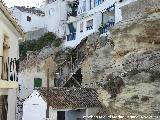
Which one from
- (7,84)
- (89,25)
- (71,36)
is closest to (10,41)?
(7,84)

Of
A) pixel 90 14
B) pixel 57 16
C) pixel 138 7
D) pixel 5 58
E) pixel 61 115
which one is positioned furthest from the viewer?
pixel 57 16

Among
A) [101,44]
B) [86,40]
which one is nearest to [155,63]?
[101,44]

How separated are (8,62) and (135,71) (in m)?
9.43

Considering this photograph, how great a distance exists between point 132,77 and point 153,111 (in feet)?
11.1

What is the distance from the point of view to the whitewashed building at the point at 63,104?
102 ft

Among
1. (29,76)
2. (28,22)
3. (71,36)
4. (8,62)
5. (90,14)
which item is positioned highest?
(28,22)

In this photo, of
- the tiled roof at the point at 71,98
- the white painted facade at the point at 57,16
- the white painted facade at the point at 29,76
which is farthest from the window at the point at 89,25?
the tiled roof at the point at 71,98

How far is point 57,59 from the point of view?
1893 inches

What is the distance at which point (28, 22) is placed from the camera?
63406 millimetres

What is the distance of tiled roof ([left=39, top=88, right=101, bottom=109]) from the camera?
31.1 metres

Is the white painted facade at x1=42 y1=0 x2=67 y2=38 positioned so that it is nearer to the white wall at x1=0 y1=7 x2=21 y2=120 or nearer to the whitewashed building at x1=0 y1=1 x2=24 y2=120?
the white wall at x1=0 y1=7 x2=21 y2=120

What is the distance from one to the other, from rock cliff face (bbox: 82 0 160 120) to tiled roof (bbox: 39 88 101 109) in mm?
4822

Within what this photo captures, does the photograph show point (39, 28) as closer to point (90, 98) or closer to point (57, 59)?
point (57, 59)

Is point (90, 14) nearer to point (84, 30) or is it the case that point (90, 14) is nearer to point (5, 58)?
point (84, 30)
